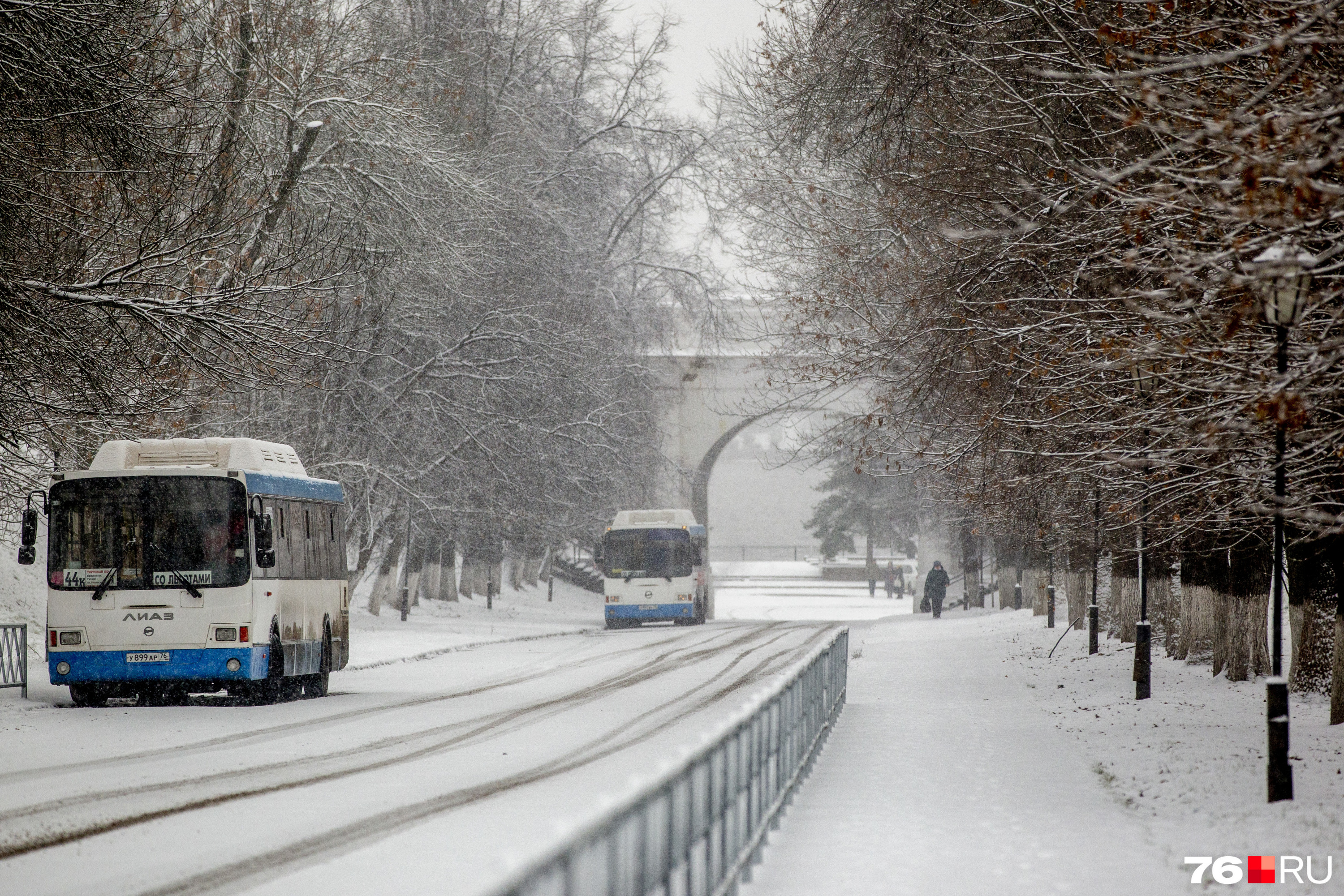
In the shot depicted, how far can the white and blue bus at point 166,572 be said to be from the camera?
19.2 m

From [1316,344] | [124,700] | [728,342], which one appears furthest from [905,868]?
[728,342]

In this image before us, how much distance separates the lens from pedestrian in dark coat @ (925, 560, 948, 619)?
5262 centimetres

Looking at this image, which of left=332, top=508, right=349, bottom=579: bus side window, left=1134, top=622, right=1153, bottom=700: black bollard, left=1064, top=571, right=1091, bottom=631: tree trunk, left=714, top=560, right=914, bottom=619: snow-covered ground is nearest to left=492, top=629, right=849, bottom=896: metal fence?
left=1134, top=622, right=1153, bottom=700: black bollard

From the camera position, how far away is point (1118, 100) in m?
13.3

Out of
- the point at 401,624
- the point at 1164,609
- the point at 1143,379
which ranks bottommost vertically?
the point at 401,624

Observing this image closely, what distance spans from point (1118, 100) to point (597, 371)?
28.7 meters

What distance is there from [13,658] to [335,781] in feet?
34.2

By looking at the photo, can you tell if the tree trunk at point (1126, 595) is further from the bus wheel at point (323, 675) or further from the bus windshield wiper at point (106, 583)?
the bus windshield wiper at point (106, 583)

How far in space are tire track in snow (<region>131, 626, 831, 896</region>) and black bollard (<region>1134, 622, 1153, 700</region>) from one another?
233 inches

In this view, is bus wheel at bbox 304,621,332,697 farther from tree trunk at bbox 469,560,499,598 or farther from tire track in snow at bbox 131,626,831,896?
tree trunk at bbox 469,560,499,598

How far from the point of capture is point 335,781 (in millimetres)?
12359

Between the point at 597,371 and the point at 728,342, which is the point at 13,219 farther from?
the point at 728,342

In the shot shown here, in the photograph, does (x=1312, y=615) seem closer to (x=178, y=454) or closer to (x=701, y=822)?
(x=701, y=822)

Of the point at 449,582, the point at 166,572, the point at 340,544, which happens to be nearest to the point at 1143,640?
the point at 166,572
